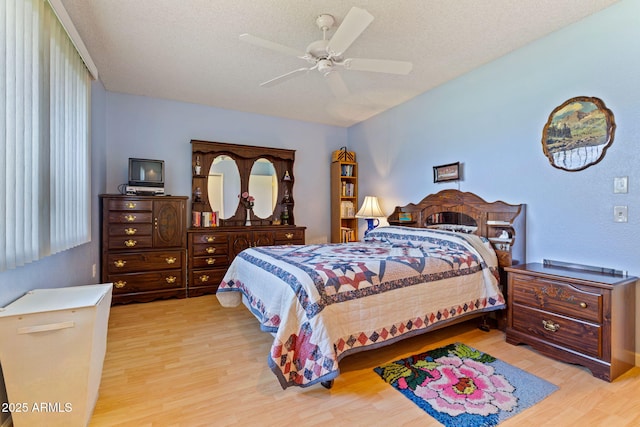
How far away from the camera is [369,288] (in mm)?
1931

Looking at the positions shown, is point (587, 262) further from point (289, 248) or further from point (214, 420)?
point (214, 420)

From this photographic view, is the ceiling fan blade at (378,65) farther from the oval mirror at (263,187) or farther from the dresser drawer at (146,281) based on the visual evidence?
the dresser drawer at (146,281)

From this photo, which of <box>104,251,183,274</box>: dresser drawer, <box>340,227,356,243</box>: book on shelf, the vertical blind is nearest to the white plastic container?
the vertical blind

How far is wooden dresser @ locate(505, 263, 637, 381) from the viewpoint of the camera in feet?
6.07

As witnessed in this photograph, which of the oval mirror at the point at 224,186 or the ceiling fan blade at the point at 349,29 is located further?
the oval mirror at the point at 224,186

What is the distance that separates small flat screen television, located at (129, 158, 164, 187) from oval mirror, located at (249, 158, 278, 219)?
4.12 feet

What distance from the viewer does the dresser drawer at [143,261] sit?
330cm

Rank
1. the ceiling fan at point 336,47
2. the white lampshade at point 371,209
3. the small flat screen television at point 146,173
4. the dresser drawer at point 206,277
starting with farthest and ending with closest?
the white lampshade at point 371,209 → the dresser drawer at point 206,277 → the small flat screen television at point 146,173 → the ceiling fan at point 336,47

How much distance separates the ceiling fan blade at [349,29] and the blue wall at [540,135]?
5.93ft

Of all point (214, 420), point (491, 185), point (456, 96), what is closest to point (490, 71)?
point (456, 96)

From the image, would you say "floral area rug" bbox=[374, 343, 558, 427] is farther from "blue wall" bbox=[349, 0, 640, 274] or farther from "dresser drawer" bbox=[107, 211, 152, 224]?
"dresser drawer" bbox=[107, 211, 152, 224]

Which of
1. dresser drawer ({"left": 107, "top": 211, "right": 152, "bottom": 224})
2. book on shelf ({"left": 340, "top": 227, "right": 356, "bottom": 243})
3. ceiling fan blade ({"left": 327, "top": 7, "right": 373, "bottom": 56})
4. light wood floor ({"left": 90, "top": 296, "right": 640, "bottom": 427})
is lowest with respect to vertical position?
light wood floor ({"left": 90, "top": 296, "right": 640, "bottom": 427})

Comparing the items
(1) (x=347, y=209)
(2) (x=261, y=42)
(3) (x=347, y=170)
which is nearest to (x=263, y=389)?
(2) (x=261, y=42)

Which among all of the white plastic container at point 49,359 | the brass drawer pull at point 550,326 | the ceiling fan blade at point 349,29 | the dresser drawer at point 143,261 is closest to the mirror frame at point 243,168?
the dresser drawer at point 143,261
